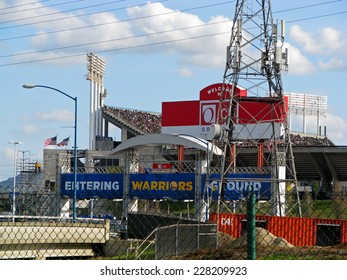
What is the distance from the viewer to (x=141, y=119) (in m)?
100

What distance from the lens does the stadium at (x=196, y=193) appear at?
77.0ft

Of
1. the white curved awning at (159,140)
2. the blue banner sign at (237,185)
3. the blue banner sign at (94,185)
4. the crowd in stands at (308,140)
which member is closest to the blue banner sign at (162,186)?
the blue banner sign at (94,185)

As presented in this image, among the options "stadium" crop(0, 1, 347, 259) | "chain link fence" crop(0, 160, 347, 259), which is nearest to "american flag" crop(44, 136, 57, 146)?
"stadium" crop(0, 1, 347, 259)

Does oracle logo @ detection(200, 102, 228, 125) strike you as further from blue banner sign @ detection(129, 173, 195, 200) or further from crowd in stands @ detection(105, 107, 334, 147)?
blue banner sign @ detection(129, 173, 195, 200)

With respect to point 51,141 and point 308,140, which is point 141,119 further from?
point 51,141

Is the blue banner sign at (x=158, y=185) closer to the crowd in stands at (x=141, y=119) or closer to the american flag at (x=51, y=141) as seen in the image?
the american flag at (x=51, y=141)

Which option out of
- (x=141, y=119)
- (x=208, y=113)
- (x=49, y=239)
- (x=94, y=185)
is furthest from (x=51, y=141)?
(x=141, y=119)

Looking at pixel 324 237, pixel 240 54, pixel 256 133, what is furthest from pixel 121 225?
pixel 256 133

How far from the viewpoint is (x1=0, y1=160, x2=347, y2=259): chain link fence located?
53.8 ft

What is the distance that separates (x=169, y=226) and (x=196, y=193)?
21.1 m

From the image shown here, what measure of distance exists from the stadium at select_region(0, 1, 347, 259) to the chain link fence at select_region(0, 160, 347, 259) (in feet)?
0.20
